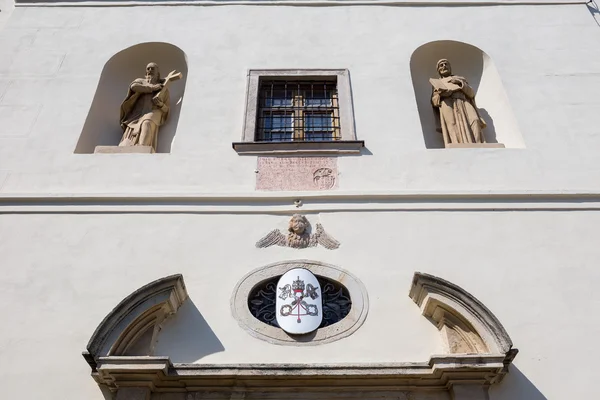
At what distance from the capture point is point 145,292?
5066mm

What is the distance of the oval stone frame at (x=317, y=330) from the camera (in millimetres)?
5062

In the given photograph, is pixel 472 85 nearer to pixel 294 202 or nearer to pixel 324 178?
pixel 324 178

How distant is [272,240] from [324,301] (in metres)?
0.76

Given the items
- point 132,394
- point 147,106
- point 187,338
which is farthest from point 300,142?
point 132,394

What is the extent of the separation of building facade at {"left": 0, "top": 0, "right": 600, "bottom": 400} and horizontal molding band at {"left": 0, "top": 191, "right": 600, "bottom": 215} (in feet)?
0.06

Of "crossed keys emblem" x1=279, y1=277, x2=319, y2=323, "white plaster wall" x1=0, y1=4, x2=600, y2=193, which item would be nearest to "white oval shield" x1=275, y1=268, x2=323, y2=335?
"crossed keys emblem" x1=279, y1=277, x2=319, y2=323

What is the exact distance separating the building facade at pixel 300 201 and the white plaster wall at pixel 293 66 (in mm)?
25

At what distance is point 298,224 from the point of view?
574 centimetres

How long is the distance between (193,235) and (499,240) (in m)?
2.68

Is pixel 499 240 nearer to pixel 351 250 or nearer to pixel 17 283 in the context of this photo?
pixel 351 250

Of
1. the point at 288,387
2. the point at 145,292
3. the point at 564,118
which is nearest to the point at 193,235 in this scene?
the point at 145,292

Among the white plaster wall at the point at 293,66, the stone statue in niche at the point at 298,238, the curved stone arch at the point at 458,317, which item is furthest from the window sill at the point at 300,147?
the curved stone arch at the point at 458,317

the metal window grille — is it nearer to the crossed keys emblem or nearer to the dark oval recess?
the dark oval recess

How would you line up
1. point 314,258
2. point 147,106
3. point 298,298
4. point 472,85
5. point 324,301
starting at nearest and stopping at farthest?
point 298,298
point 324,301
point 314,258
point 147,106
point 472,85
